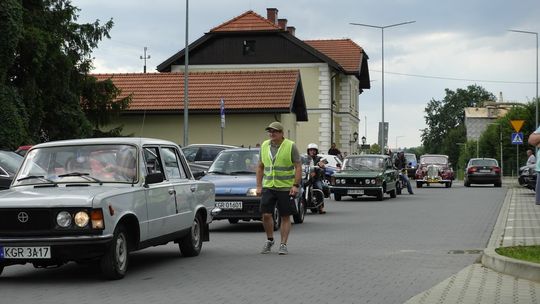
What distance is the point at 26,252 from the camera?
992 centimetres

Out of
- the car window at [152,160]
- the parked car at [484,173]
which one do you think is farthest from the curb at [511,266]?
the parked car at [484,173]

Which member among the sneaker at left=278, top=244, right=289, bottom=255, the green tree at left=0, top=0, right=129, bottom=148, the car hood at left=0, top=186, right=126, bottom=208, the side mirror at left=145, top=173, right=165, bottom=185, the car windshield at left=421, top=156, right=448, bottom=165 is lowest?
the sneaker at left=278, top=244, right=289, bottom=255

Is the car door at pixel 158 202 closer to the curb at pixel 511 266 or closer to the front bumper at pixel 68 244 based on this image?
the front bumper at pixel 68 244

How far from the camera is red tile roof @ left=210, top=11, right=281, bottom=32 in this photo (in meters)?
64.4

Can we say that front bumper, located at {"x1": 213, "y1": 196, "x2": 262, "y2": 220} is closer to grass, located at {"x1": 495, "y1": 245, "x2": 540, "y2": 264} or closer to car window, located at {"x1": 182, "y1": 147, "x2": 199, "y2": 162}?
grass, located at {"x1": 495, "y1": 245, "x2": 540, "y2": 264}

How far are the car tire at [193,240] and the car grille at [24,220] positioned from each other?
306cm

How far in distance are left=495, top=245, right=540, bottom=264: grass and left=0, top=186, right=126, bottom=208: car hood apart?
187 inches

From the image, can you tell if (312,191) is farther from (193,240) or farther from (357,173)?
(193,240)

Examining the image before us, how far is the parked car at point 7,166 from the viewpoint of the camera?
1708cm

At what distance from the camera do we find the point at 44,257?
9867 mm

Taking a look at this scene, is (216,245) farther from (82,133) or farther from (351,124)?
(351,124)

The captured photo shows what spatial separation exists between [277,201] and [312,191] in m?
9.21

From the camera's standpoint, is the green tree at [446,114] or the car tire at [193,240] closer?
the car tire at [193,240]

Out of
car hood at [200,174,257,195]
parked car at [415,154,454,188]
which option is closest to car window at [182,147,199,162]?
car hood at [200,174,257,195]
